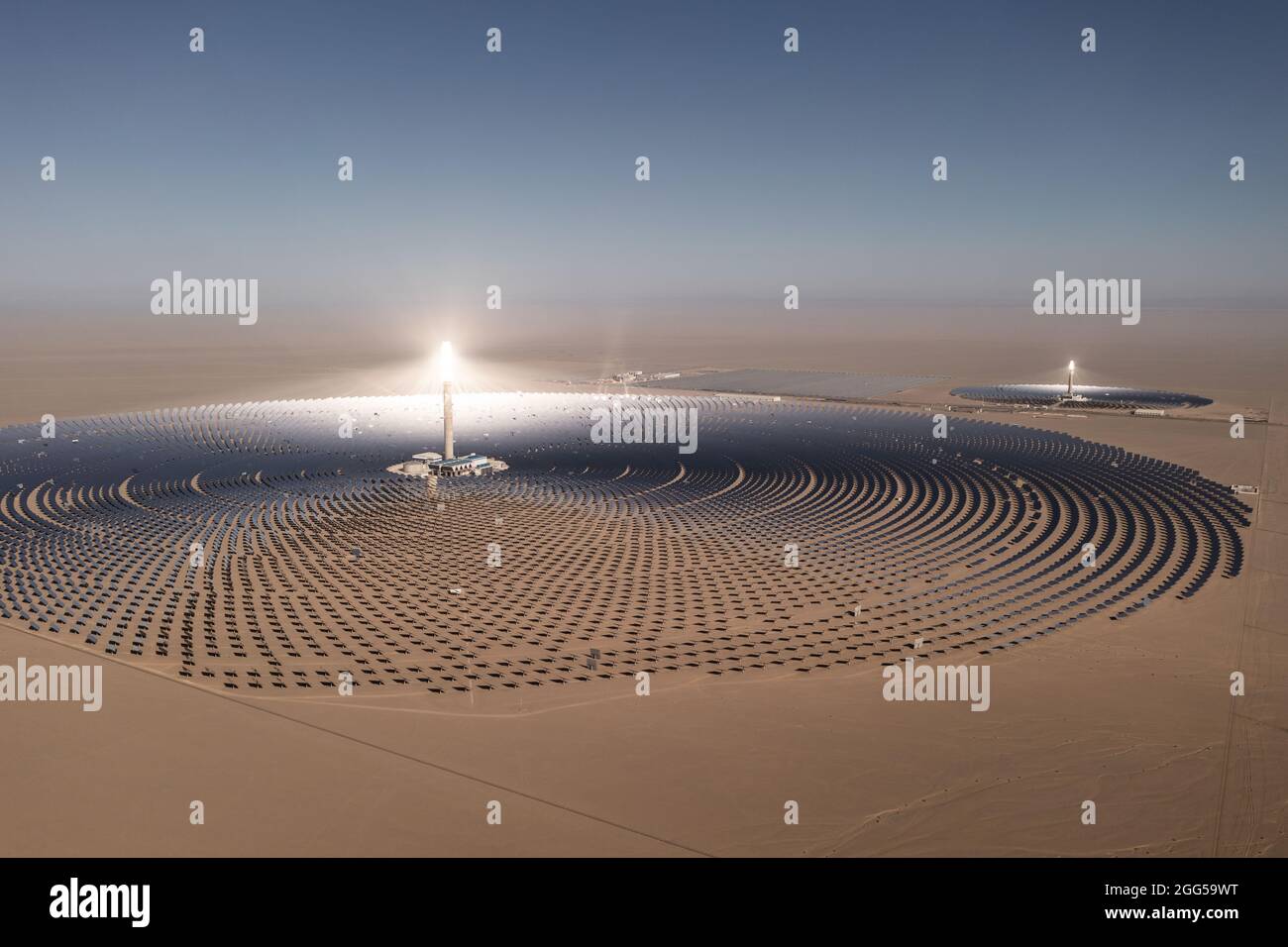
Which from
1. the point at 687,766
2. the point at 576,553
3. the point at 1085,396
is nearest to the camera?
the point at 687,766

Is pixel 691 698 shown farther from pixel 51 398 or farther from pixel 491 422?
pixel 51 398

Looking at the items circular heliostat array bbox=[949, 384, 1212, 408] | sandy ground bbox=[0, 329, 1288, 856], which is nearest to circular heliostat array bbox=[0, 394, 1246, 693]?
sandy ground bbox=[0, 329, 1288, 856]

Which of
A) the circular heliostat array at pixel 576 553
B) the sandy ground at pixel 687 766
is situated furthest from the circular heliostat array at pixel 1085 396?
the sandy ground at pixel 687 766

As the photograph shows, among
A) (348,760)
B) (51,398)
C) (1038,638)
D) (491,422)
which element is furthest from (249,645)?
(51,398)

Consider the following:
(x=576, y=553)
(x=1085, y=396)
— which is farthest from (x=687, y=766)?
Answer: (x=1085, y=396)

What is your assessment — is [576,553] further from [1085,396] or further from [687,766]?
[1085,396]

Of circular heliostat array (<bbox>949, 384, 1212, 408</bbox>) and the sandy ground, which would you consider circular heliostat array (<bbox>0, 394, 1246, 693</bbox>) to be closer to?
the sandy ground
